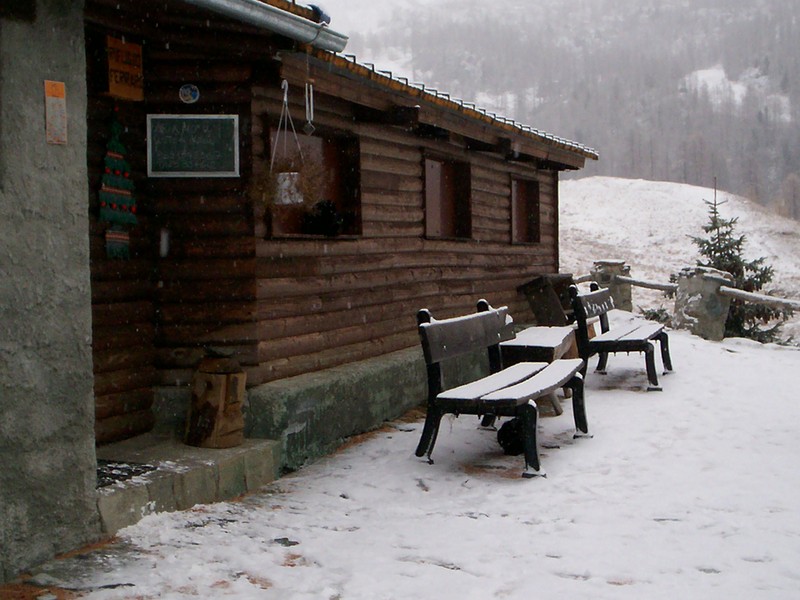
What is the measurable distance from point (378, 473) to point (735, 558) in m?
2.62

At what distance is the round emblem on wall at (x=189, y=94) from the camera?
243 inches

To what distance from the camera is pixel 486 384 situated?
21.1ft

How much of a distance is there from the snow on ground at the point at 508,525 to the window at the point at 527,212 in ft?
19.6

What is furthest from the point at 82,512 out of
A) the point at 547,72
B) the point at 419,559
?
the point at 547,72

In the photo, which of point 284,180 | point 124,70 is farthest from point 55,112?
point 284,180

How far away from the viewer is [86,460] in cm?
443

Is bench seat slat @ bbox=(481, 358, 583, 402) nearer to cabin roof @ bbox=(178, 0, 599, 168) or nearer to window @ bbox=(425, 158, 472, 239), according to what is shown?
cabin roof @ bbox=(178, 0, 599, 168)

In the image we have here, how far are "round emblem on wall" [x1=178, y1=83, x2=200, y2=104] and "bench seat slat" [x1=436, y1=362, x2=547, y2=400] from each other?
2830 mm

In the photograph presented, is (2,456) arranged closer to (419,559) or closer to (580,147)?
(419,559)

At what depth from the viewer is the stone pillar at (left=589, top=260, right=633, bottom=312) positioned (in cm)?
1691

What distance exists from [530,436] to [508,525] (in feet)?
3.69

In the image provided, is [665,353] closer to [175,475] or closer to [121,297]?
[121,297]

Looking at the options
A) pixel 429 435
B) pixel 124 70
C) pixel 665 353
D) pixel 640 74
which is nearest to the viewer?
pixel 124 70

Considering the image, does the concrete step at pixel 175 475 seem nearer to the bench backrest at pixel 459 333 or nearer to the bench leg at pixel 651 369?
the bench backrest at pixel 459 333
